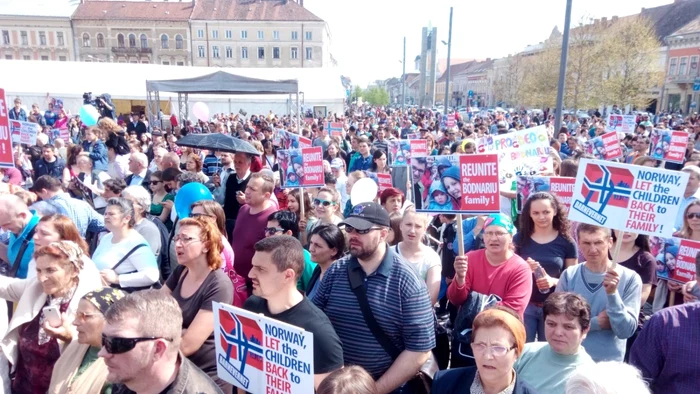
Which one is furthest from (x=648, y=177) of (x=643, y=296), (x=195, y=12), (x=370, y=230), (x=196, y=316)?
(x=195, y=12)

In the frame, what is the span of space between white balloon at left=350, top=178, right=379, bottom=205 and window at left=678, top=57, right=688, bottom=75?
5636 centimetres

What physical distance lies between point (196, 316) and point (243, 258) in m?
1.89

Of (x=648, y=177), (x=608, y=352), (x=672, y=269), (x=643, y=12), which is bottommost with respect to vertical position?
(x=608, y=352)

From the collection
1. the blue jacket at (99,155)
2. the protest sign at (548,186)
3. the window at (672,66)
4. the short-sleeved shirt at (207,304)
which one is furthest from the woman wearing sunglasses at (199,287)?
the window at (672,66)

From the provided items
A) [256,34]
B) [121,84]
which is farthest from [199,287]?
[256,34]

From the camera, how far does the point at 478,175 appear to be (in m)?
3.98

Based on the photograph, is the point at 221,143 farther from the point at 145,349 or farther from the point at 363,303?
the point at 145,349

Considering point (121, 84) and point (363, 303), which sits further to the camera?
point (121, 84)

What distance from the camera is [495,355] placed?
8.05ft

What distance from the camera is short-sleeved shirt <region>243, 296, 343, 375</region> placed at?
254 cm

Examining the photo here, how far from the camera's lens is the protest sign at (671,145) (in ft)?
32.2

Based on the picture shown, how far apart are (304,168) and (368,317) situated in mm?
3789

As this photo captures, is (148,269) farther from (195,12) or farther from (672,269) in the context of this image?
(195,12)

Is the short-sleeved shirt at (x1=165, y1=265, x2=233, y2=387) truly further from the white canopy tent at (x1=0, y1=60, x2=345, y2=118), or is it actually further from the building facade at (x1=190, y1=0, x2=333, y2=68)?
the building facade at (x1=190, y1=0, x2=333, y2=68)
